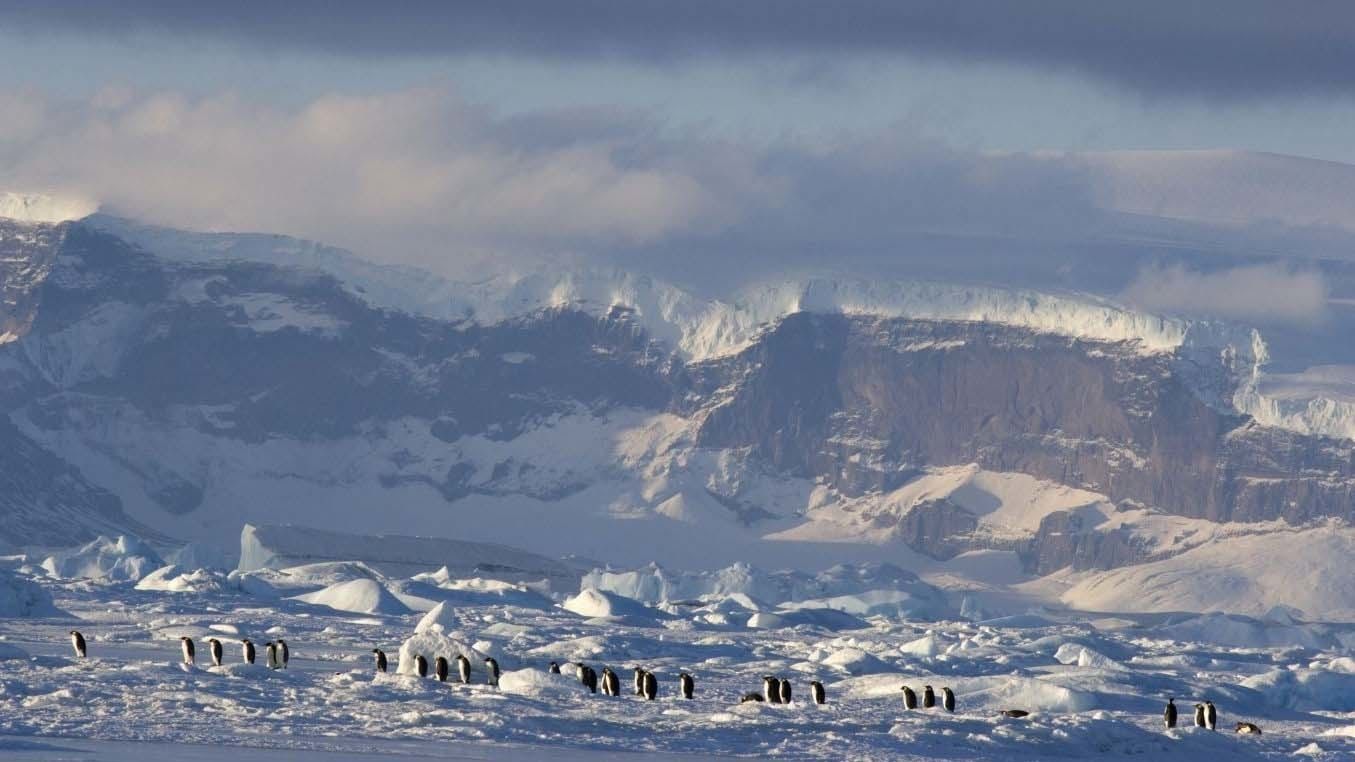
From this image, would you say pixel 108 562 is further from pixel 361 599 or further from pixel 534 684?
pixel 534 684

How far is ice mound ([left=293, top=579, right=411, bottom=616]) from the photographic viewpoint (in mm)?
132375

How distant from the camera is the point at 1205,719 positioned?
85.8 m

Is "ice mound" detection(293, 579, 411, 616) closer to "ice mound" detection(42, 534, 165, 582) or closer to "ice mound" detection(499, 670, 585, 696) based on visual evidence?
"ice mound" detection(42, 534, 165, 582)

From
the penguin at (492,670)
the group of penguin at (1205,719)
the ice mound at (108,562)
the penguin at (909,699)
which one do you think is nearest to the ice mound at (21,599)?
the penguin at (492,670)

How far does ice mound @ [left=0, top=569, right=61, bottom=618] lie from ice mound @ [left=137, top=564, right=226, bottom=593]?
25924mm

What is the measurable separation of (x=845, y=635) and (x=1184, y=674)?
30033mm

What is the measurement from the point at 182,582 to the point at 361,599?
9131 mm

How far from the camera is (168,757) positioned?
5856cm

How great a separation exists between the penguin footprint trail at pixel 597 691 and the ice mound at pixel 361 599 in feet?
6.97

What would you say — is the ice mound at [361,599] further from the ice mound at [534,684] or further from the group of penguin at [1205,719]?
the ice mound at [534,684]

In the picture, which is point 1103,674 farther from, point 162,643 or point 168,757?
point 168,757

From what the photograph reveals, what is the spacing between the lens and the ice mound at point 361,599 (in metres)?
132

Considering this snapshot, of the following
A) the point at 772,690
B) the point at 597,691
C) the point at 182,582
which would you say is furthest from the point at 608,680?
the point at 182,582

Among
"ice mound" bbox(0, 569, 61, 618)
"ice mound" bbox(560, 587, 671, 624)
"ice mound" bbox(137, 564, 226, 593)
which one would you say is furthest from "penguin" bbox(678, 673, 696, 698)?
"ice mound" bbox(560, 587, 671, 624)
